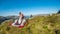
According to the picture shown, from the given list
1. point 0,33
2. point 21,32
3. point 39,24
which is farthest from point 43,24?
point 0,33

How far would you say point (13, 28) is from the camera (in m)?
14.2

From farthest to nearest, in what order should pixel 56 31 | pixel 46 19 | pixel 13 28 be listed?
pixel 46 19, pixel 13 28, pixel 56 31

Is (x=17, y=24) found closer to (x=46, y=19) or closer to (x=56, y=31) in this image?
(x=46, y=19)

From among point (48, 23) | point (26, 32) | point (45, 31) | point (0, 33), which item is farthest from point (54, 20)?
point (0, 33)

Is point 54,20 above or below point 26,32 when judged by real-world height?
above

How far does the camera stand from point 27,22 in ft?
50.8

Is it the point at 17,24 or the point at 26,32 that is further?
the point at 17,24

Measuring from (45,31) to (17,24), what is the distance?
3.02m

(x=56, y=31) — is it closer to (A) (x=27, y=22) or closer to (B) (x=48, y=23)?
(B) (x=48, y=23)

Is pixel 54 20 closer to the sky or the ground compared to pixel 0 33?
closer to the sky


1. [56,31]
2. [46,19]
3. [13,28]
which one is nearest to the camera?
[56,31]

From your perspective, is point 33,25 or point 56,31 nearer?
point 56,31

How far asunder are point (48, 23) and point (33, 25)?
1.50 meters

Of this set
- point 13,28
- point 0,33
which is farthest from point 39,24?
point 0,33
